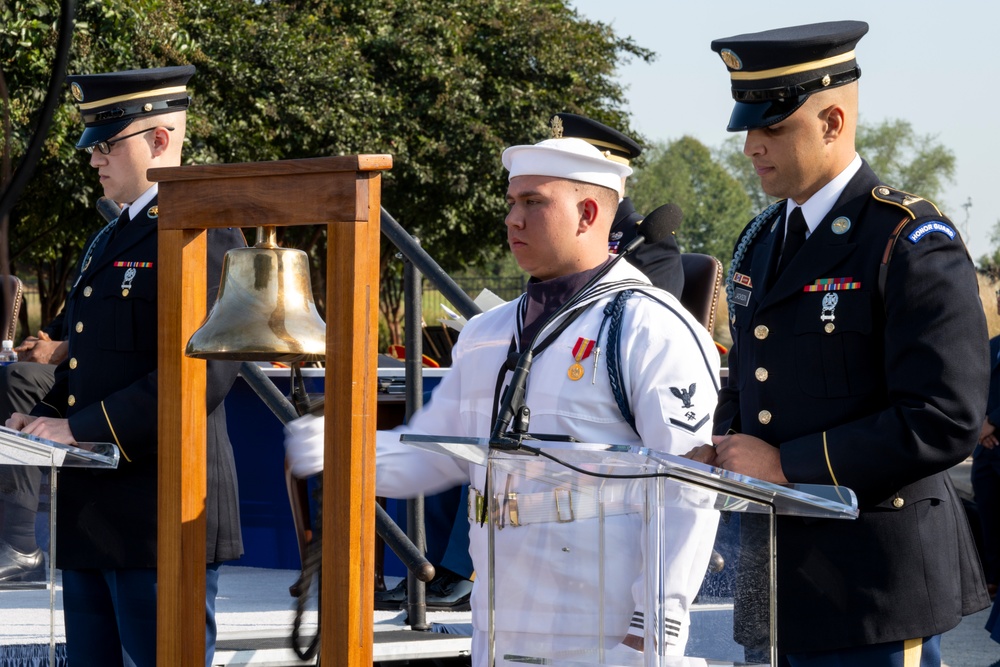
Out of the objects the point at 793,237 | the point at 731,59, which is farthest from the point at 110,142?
the point at 793,237

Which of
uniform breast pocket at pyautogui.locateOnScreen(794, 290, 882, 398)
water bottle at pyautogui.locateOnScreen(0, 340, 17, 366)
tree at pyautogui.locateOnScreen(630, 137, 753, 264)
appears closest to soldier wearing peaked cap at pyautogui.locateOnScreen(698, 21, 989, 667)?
uniform breast pocket at pyautogui.locateOnScreen(794, 290, 882, 398)

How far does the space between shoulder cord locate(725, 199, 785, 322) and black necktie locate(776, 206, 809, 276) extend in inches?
5.8

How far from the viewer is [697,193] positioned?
88875 millimetres

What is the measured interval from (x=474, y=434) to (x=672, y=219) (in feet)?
2.17

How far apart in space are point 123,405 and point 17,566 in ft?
1.82

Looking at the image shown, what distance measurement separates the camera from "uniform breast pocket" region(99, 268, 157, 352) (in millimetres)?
3672

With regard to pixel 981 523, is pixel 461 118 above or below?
above

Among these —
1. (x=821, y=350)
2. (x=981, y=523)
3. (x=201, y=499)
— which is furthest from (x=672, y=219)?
(x=981, y=523)

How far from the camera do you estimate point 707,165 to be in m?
93.1

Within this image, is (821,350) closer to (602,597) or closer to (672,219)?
(672,219)

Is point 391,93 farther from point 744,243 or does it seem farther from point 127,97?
point 744,243

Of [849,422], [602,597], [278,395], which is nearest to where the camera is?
[602,597]

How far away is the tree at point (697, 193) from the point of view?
76625 millimetres

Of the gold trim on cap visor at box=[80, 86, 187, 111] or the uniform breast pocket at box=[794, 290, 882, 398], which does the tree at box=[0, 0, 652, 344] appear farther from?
the uniform breast pocket at box=[794, 290, 882, 398]
